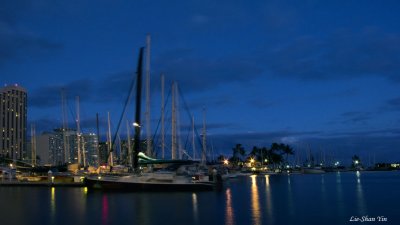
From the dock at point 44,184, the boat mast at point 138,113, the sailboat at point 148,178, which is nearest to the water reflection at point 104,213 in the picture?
the sailboat at point 148,178

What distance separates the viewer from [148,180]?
71.1 metres

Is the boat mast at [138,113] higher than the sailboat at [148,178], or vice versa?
the boat mast at [138,113]

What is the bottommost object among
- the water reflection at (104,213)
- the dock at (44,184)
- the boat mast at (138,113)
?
the water reflection at (104,213)

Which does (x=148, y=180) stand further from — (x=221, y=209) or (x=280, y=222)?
(x=280, y=222)

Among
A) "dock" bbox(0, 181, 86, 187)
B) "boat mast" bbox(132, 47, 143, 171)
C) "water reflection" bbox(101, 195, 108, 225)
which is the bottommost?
"water reflection" bbox(101, 195, 108, 225)

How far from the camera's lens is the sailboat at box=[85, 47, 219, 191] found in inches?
2793

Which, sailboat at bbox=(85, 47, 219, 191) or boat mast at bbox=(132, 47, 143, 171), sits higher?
boat mast at bbox=(132, 47, 143, 171)

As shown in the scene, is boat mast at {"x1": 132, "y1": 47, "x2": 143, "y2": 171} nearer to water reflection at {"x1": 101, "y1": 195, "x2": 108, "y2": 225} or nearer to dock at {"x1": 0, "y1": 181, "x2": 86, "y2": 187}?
water reflection at {"x1": 101, "y1": 195, "x2": 108, "y2": 225}

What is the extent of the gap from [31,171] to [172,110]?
57918mm

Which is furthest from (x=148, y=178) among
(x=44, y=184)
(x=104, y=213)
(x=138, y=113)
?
(x=44, y=184)

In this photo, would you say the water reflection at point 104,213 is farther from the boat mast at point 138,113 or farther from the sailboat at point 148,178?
the boat mast at point 138,113

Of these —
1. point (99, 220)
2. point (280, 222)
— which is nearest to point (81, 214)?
point (99, 220)

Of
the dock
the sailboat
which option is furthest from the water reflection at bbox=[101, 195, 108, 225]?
the dock

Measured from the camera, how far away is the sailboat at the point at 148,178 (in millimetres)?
70938
